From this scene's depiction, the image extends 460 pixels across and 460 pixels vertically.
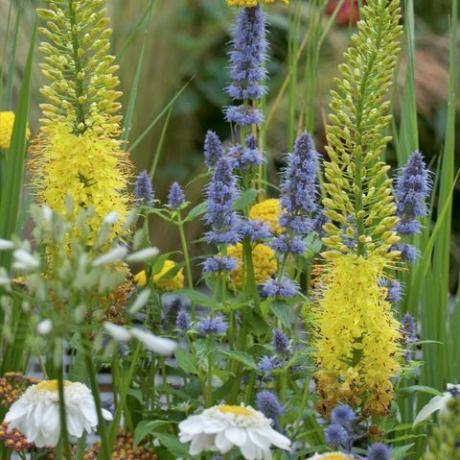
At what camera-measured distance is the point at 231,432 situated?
168 centimetres

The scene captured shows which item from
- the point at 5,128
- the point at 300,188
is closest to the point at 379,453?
the point at 300,188

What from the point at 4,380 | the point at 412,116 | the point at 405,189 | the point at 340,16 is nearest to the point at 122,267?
the point at 4,380

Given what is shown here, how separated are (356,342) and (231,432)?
31cm

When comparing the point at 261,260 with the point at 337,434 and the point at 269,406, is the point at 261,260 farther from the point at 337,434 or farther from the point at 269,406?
the point at 337,434

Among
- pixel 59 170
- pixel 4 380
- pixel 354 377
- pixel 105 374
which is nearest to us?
pixel 354 377

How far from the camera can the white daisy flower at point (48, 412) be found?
1839 mm

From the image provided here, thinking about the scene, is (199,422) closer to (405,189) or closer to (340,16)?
(405,189)

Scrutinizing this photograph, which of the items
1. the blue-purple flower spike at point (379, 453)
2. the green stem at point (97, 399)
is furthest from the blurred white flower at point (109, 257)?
the blue-purple flower spike at point (379, 453)

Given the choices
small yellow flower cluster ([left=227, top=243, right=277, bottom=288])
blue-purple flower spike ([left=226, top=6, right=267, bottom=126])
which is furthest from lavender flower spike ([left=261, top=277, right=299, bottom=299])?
blue-purple flower spike ([left=226, top=6, right=267, bottom=126])

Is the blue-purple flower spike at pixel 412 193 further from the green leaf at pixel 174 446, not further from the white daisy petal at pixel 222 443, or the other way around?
the white daisy petal at pixel 222 443

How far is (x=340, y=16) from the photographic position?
18.0ft

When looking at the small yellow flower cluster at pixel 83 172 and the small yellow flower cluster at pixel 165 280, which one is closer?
the small yellow flower cluster at pixel 83 172

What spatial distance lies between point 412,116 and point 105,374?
6.07 ft

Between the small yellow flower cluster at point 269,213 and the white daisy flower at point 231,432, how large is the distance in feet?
2.78
